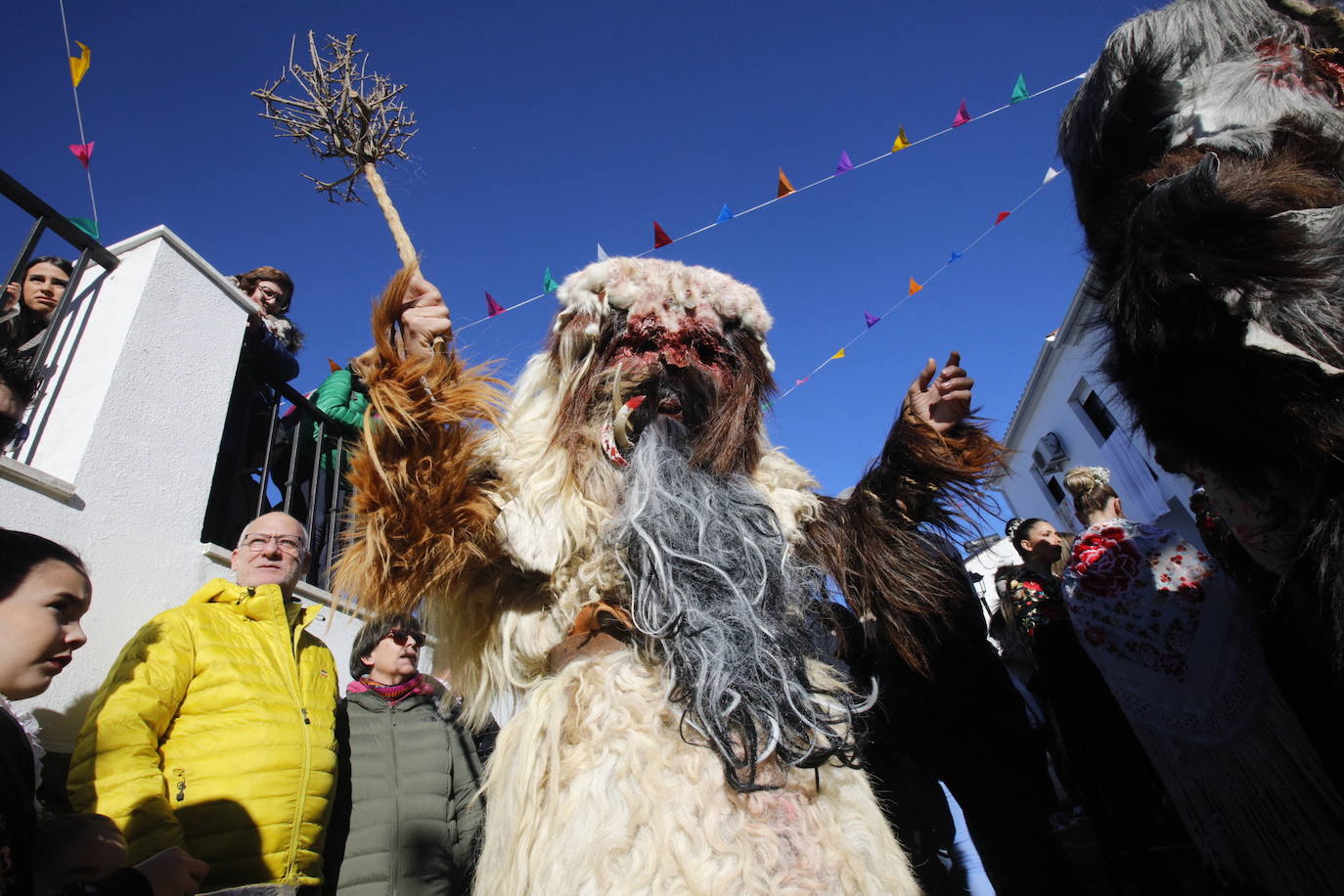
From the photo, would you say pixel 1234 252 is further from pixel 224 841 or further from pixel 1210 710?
pixel 224 841

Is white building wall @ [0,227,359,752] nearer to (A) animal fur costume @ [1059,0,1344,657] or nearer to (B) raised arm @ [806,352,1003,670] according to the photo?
(B) raised arm @ [806,352,1003,670]

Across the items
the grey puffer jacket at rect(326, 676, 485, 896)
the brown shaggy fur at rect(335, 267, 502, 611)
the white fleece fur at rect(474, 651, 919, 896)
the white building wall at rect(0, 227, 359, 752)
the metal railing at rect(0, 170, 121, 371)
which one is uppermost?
the metal railing at rect(0, 170, 121, 371)

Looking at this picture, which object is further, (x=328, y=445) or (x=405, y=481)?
(x=328, y=445)

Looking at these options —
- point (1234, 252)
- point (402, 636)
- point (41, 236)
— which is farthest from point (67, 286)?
point (1234, 252)

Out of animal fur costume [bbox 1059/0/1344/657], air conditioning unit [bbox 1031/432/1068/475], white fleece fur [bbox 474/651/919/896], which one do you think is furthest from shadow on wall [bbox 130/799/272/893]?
air conditioning unit [bbox 1031/432/1068/475]

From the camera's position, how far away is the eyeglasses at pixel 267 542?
7.09 ft

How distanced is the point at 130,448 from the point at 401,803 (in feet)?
5.11

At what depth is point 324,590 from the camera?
3.23 meters

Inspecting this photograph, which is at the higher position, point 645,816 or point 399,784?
A: point 399,784

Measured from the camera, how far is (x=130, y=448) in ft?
8.00

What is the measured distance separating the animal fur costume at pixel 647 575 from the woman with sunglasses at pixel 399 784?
0.54 meters

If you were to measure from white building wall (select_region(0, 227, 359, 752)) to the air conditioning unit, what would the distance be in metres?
14.1

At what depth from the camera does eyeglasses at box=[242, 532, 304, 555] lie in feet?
7.09

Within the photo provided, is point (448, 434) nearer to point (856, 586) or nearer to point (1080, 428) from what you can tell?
point (856, 586)
